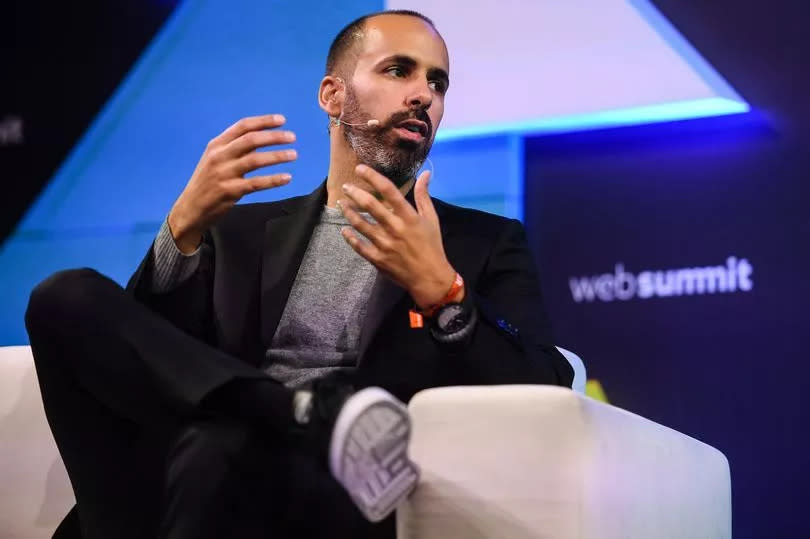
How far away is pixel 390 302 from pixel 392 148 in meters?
0.37

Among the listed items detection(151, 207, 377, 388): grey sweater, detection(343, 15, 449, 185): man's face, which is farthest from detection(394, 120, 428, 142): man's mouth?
detection(151, 207, 377, 388): grey sweater

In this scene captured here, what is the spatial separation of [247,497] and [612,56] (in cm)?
177

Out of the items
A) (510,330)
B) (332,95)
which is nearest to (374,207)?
(510,330)

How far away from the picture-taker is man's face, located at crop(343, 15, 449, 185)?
2.03 m

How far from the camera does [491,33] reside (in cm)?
291

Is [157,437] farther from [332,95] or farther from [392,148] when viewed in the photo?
[332,95]

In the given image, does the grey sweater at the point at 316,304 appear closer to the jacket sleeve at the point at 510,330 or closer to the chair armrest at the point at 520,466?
the jacket sleeve at the point at 510,330

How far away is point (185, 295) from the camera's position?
1.84m

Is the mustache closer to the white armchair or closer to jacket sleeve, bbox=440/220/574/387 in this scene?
jacket sleeve, bbox=440/220/574/387

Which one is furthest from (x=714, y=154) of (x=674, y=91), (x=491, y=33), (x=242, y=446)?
(x=242, y=446)

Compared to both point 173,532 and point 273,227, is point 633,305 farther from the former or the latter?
point 173,532

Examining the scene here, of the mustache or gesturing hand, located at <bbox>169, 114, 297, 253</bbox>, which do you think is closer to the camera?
gesturing hand, located at <bbox>169, 114, 297, 253</bbox>

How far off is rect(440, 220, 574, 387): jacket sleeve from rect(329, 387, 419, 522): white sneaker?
12.2 inches

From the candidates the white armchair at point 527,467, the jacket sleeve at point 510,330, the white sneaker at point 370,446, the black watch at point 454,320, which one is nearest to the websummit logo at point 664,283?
the jacket sleeve at point 510,330
